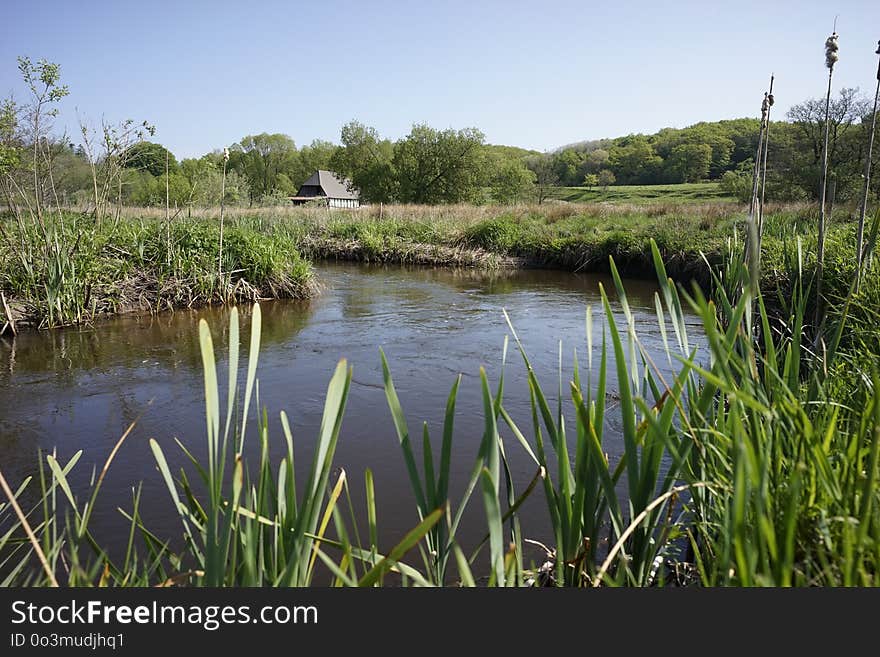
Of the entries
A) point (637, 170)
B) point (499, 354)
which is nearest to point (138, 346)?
point (499, 354)

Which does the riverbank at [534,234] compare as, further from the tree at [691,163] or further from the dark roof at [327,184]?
the tree at [691,163]

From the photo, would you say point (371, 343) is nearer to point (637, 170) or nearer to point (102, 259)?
point (102, 259)

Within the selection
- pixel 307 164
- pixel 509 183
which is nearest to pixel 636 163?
pixel 509 183

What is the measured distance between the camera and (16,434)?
438 centimetres

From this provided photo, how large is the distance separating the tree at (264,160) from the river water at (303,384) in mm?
82165

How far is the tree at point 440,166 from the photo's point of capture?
4831cm

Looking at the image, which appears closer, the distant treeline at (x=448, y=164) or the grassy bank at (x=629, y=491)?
the grassy bank at (x=629, y=491)

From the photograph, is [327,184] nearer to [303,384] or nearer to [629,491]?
[303,384]

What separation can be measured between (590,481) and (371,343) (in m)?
5.87

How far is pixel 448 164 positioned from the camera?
48.5 metres

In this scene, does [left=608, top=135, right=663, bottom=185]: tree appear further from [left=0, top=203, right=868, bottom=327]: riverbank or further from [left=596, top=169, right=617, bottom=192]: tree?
[left=0, top=203, right=868, bottom=327]: riverbank

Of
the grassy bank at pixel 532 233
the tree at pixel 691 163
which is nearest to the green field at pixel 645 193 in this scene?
the tree at pixel 691 163

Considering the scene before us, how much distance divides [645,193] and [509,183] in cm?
1775

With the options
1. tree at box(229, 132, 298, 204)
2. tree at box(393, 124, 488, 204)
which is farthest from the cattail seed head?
tree at box(229, 132, 298, 204)
